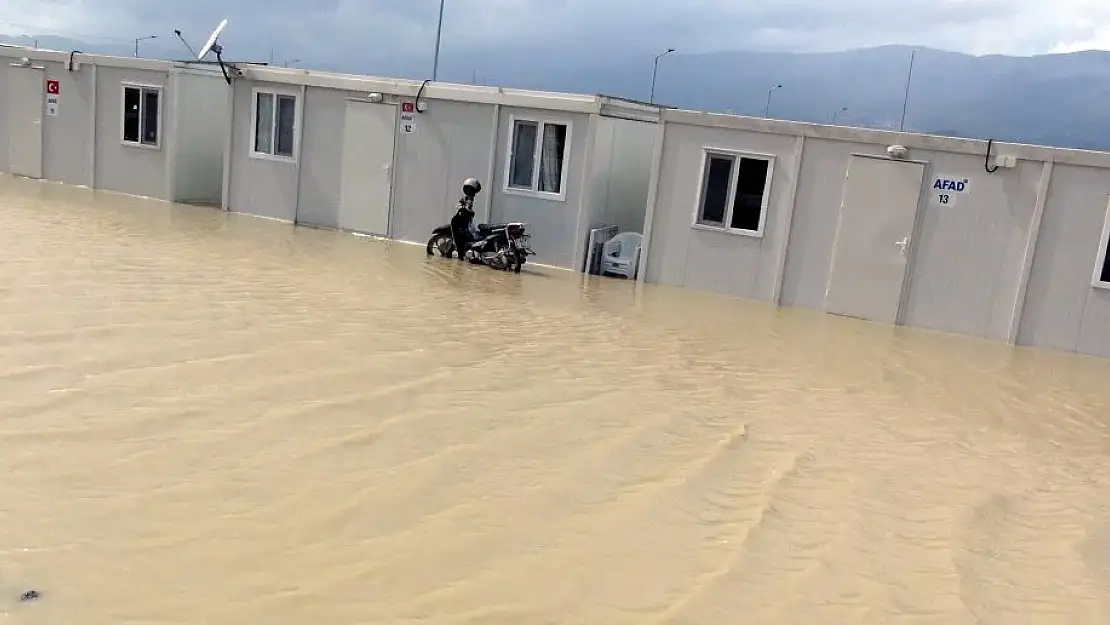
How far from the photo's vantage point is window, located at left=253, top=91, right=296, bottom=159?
17.1 metres

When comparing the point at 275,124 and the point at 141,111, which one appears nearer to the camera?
the point at 275,124

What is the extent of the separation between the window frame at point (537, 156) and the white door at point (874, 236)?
4061 mm

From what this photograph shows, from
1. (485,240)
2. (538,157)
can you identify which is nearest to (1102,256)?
(538,157)

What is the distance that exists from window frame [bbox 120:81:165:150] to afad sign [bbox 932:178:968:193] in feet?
44.8

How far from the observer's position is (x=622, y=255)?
48.2ft

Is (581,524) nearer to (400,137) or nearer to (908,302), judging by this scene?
(908,302)

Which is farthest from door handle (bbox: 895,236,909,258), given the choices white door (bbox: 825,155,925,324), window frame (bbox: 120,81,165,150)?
window frame (bbox: 120,81,165,150)

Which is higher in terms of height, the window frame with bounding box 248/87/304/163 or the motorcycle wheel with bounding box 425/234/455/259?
the window frame with bounding box 248/87/304/163

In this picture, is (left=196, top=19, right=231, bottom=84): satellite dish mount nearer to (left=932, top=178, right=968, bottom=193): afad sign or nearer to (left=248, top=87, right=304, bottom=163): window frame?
(left=248, top=87, right=304, bottom=163): window frame

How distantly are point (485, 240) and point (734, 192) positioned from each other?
3527mm

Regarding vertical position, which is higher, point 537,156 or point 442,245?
point 537,156

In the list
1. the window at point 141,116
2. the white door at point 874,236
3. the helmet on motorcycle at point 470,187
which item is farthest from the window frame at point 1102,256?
the window at point 141,116

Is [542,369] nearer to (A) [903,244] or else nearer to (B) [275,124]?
(A) [903,244]

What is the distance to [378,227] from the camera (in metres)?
16.3
